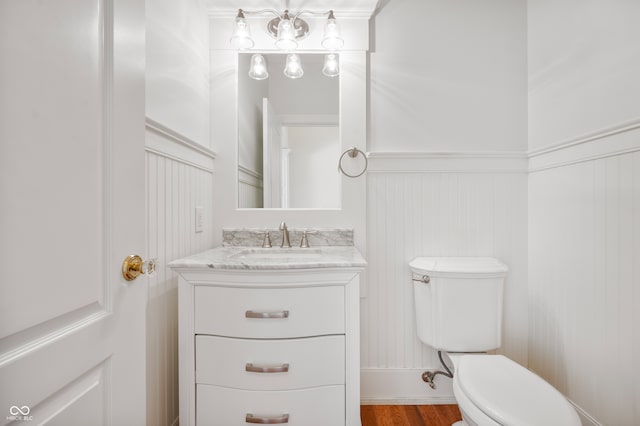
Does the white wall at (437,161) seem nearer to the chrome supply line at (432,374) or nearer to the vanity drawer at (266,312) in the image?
the chrome supply line at (432,374)

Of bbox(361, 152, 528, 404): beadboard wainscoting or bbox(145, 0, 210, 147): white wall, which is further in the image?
bbox(361, 152, 528, 404): beadboard wainscoting

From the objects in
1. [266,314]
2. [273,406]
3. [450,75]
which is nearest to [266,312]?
[266,314]

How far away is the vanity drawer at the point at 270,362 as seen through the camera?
1.10 m

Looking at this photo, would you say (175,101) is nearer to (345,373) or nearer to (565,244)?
(345,373)

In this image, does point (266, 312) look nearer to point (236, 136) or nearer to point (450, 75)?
Answer: point (236, 136)

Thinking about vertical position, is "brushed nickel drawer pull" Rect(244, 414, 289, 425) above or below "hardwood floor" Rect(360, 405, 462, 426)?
above

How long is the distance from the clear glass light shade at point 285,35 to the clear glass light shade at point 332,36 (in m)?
0.16

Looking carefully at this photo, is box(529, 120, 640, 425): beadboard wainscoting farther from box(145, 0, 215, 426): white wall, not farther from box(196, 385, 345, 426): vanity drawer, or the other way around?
box(145, 0, 215, 426): white wall

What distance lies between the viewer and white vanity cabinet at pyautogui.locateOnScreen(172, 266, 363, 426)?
110cm

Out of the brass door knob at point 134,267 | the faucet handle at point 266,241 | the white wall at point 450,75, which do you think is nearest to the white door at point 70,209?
the brass door knob at point 134,267

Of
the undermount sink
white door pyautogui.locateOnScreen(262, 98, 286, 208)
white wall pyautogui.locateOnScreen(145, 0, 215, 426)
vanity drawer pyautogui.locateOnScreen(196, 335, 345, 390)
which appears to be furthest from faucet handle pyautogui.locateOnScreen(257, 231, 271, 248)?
vanity drawer pyautogui.locateOnScreen(196, 335, 345, 390)

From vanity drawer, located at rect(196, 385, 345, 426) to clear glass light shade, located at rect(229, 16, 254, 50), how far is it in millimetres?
1598

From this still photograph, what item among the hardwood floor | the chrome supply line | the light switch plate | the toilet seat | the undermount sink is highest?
the light switch plate

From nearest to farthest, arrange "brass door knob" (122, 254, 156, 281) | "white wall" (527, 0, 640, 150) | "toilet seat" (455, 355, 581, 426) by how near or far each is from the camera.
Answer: "brass door knob" (122, 254, 156, 281), "toilet seat" (455, 355, 581, 426), "white wall" (527, 0, 640, 150)
